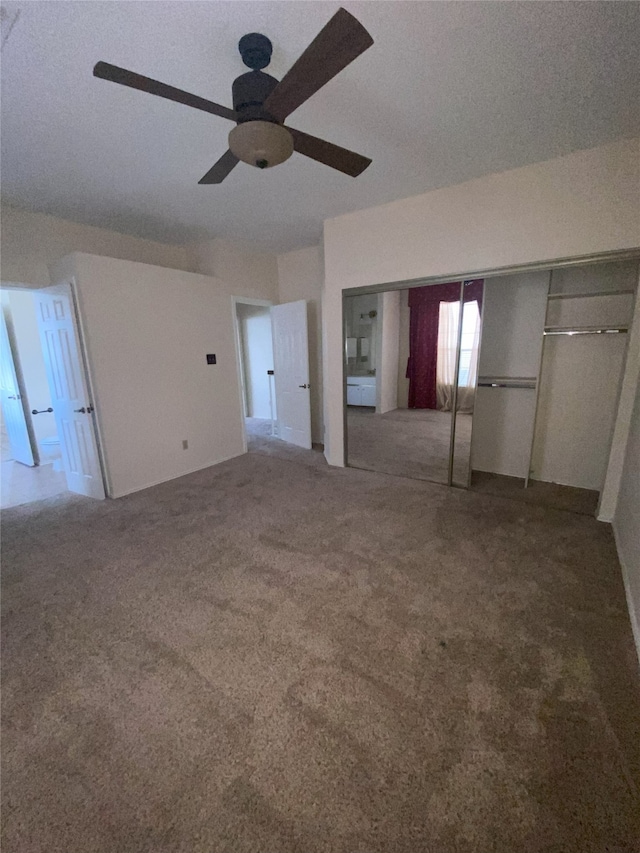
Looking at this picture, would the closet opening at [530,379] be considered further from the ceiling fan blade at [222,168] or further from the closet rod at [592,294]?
the ceiling fan blade at [222,168]

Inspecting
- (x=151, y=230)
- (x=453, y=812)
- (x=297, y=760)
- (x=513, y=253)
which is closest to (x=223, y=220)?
(x=151, y=230)

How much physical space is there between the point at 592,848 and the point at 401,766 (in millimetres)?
533

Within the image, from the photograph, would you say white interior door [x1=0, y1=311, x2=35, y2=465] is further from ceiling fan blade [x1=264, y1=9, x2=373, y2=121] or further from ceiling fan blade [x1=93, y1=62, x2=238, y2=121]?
ceiling fan blade [x1=264, y1=9, x2=373, y2=121]

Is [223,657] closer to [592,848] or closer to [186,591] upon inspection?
[186,591]

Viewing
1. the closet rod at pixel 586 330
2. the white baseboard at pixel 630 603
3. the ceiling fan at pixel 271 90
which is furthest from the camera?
the closet rod at pixel 586 330

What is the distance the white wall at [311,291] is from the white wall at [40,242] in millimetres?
2046

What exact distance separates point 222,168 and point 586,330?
3.08 metres

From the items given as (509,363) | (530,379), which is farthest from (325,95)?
(530,379)

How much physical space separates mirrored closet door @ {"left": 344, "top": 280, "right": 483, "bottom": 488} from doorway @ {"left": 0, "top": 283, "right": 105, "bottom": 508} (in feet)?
8.86

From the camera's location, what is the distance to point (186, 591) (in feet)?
6.65

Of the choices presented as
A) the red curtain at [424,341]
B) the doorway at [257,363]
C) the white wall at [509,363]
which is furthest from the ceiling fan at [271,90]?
the doorway at [257,363]

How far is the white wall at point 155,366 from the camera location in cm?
319

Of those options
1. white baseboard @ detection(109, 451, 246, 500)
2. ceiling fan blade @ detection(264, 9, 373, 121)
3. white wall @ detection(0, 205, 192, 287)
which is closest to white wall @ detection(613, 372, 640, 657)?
ceiling fan blade @ detection(264, 9, 373, 121)

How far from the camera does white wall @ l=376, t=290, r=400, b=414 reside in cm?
464
